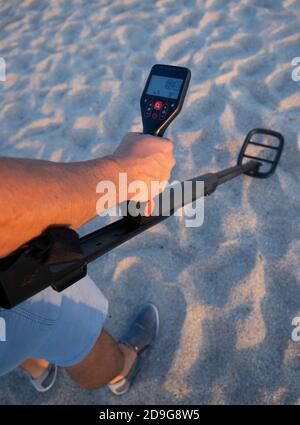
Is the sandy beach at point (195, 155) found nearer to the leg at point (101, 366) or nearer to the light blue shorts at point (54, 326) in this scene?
the leg at point (101, 366)

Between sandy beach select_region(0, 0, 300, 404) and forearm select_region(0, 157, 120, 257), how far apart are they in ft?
2.76

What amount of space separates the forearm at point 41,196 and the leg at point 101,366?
1.80ft

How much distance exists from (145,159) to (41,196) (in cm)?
27

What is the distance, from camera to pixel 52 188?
1.96ft

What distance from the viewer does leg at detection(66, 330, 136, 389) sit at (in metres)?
1.05

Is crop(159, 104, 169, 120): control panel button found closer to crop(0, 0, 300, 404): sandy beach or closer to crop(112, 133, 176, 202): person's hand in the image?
crop(112, 133, 176, 202): person's hand

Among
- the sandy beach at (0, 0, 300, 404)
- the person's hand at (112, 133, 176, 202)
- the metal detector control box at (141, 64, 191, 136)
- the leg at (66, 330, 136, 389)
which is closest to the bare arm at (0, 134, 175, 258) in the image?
the person's hand at (112, 133, 176, 202)

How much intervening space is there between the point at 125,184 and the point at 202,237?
2.78ft

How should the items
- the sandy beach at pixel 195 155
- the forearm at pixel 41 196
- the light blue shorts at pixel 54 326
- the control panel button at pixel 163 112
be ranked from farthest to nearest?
1. the sandy beach at pixel 195 155
2. the control panel button at pixel 163 112
3. the light blue shorts at pixel 54 326
4. the forearm at pixel 41 196

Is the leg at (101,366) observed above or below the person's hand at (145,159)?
below

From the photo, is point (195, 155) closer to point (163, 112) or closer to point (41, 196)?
point (163, 112)

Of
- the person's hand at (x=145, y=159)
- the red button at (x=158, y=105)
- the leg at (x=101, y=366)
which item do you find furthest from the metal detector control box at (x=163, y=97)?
the leg at (x=101, y=366)

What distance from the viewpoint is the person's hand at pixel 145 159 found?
A: 0.75 m
